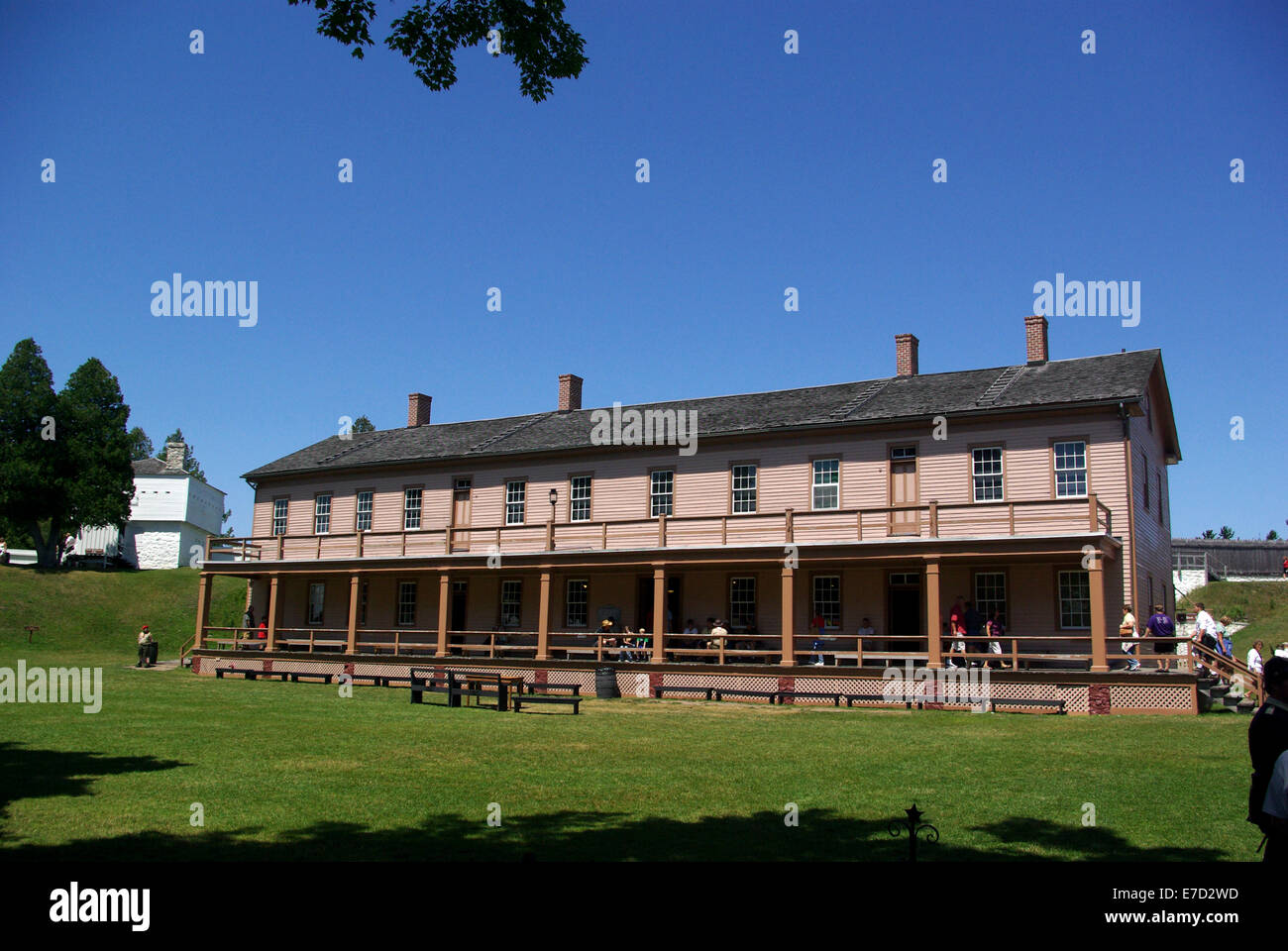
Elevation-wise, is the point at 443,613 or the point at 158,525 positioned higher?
the point at 158,525

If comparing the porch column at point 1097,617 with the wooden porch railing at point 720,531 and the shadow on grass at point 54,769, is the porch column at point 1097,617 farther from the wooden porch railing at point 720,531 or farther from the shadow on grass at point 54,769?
the shadow on grass at point 54,769

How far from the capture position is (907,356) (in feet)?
102

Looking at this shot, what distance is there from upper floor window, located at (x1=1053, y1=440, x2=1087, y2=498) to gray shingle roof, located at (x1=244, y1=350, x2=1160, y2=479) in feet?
3.75

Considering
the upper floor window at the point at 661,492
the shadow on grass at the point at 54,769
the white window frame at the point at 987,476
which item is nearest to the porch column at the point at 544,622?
the upper floor window at the point at 661,492

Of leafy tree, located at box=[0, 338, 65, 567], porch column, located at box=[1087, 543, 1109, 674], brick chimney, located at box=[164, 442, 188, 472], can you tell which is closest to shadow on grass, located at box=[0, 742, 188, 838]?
porch column, located at box=[1087, 543, 1109, 674]

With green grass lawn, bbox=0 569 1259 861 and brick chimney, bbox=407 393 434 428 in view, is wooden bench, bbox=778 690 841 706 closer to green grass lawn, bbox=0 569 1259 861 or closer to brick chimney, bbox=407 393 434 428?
green grass lawn, bbox=0 569 1259 861

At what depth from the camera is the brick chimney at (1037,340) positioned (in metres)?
28.8

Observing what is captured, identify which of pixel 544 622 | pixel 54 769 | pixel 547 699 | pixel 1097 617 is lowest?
pixel 54 769

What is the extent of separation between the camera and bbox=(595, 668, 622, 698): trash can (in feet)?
84.0

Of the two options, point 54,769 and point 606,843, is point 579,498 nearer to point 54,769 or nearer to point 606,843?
point 54,769

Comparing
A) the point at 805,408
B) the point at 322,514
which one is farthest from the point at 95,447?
the point at 805,408

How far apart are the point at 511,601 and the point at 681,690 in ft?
32.8
